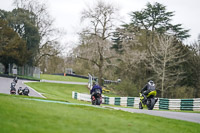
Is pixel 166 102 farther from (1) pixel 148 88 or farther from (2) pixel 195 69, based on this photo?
(2) pixel 195 69

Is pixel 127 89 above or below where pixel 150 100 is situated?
below

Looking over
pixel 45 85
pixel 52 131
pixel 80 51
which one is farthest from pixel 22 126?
pixel 45 85

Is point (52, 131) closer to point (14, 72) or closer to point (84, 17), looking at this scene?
point (84, 17)

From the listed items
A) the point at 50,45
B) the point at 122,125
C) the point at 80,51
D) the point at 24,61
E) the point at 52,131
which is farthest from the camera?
the point at 50,45

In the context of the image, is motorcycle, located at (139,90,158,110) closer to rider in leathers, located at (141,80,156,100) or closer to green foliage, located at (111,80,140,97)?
rider in leathers, located at (141,80,156,100)

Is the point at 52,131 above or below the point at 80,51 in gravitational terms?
below

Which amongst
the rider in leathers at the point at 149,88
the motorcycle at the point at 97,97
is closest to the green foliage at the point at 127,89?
the motorcycle at the point at 97,97

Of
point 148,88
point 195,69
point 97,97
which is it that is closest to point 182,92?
point 195,69

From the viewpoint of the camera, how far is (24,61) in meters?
57.2

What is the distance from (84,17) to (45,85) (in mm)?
12980

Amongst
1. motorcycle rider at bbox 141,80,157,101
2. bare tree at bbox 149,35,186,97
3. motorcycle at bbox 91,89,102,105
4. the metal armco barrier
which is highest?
bare tree at bbox 149,35,186,97

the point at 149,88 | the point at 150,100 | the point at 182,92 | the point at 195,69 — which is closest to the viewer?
the point at 149,88

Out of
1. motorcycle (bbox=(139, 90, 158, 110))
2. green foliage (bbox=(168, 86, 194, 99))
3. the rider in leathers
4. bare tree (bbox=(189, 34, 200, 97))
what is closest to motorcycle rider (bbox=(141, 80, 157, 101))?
the rider in leathers

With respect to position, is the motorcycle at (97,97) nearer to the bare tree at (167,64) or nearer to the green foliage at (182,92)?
the bare tree at (167,64)
